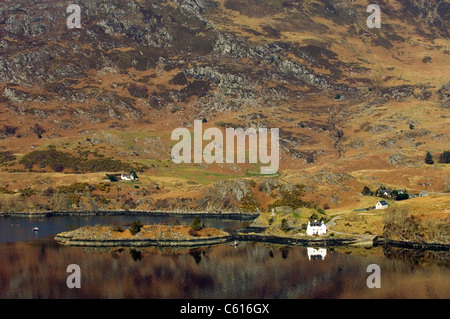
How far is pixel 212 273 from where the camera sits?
92000 millimetres

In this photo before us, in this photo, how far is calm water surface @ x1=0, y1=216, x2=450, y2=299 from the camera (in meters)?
80.2

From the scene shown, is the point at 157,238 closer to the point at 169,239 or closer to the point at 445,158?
the point at 169,239

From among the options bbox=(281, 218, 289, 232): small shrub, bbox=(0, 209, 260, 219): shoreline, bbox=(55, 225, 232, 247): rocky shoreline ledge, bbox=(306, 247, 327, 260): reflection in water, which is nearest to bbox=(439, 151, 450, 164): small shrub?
bbox=(0, 209, 260, 219): shoreline

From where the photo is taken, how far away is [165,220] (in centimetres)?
A: 15188

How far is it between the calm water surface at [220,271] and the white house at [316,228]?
10.4 m

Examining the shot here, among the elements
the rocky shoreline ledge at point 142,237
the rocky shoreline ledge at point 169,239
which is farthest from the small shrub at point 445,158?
the rocky shoreline ledge at point 142,237

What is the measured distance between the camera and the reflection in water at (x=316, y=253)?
104562 mm

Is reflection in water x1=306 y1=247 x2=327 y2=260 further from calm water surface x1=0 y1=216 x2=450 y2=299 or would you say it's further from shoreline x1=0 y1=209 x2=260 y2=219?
shoreline x1=0 y1=209 x2=260 y2=219

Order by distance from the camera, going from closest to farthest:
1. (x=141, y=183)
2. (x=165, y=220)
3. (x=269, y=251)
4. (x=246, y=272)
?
(x=246, y=272), (x=269, y=251), (x=165, y=220), (x=141, y=183)

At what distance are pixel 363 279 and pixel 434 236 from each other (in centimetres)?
3621

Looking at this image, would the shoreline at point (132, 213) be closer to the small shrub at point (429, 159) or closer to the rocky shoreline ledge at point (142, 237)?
the rocky shoreline ledge at point (142, 237)
